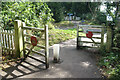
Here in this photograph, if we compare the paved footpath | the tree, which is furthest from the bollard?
the tree

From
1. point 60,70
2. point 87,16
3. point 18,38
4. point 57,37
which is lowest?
point 60,70

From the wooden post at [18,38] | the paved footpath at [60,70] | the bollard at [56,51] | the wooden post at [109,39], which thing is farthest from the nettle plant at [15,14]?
the wooden post at [109,39]

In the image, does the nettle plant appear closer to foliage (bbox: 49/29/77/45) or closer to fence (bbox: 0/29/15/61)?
fence (bbox: 0/29/15/61)

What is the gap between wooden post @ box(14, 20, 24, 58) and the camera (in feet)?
16.5

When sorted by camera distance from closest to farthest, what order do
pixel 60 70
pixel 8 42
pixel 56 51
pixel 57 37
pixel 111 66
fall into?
pixel 60 70 → pixel 111 66 → pixel 56 51 → pixel 8 42 → pixel 57 37

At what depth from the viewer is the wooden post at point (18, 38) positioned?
502 cm

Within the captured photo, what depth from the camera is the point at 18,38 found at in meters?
5.07

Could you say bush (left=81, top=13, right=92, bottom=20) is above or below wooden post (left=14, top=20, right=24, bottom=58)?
above

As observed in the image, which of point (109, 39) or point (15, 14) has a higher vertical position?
point (15, 14)

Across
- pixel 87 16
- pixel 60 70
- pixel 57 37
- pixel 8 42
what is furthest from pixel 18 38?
pixel 87 16

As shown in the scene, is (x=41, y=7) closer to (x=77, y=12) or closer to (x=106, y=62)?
(x=106, y=62)

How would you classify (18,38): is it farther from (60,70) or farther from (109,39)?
(109,39)

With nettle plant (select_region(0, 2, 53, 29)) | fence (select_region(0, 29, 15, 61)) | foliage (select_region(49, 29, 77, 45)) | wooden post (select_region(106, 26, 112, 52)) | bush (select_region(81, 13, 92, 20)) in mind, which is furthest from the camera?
bush (select_region(81, 13, 92, 20))

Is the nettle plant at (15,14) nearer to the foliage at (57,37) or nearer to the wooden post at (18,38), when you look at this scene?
the foliage at (57,37)
